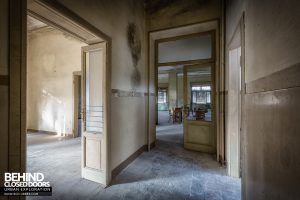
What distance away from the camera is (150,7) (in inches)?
170

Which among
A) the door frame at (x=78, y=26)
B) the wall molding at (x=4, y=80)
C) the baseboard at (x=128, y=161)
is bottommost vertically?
the baseboard at (x=128, y=161)

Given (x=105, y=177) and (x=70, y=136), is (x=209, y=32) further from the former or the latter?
(x=70, y=136)

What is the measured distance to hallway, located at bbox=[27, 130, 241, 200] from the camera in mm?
2406

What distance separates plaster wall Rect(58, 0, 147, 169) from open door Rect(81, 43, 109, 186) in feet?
0.74

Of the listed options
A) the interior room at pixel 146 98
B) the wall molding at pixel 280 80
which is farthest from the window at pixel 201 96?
the wall molding at pixel 280 80

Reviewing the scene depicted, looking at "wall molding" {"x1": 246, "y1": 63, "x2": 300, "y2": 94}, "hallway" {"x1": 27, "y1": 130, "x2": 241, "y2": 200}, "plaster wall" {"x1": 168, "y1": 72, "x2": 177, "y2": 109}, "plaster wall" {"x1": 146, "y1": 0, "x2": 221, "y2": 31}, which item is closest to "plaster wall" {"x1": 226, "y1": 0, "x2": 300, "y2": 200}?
"wall molding" {"x1": 246, "y1": 63, "x2": 300, "y2": 94}

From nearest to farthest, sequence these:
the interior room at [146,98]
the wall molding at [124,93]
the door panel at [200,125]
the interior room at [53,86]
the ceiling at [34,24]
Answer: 1. the interior room at [146,98]
2. the wall molding at [124,93]
3. the door panel at [200,125]
4. the ceiling at [34,24]
5. the interior room at [53,86]

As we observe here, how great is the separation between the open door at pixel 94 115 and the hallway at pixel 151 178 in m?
0.27

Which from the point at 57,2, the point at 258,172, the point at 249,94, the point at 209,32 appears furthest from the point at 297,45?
the point at 209,32

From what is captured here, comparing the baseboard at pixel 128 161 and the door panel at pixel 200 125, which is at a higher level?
the door panel at pixel 200 125

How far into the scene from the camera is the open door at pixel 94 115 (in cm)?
265

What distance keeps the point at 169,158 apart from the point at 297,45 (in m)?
3.50

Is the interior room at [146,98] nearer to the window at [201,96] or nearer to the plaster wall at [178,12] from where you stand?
the plaster wall at [178,12]

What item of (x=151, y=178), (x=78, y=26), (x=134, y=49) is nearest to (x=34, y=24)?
(x=134, y=49)
